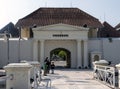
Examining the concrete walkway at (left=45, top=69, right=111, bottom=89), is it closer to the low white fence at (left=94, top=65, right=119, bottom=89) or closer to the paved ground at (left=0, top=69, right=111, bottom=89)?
the paved ground at (left=0, top=69, right=111, bottom=89)

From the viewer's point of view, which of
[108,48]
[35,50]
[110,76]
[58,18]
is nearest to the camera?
[110,76]

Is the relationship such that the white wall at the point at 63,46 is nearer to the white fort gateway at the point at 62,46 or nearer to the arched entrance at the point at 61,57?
the white fort gateway at the point at 62,46

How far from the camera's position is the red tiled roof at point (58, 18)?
5097 cm

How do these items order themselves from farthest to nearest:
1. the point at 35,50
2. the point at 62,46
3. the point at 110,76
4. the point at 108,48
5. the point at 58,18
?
1. the point at 58,18
2. the point at 62,46
3. the point at 108,48
4. the point at 35,50
5. the point at 110,76

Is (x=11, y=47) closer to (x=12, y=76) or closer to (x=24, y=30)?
(x=24, y=30)

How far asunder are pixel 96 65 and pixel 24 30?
2807cm

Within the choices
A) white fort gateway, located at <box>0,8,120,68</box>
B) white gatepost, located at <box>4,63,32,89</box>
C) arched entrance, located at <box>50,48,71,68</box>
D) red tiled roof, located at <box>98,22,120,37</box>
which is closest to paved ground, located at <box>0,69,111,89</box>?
white gatepost, located at <box>4,63,32,89</box>

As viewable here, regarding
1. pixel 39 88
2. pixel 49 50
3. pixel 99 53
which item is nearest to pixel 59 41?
pixel 49 50

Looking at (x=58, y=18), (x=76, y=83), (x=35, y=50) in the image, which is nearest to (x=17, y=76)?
(x=76, y=83)

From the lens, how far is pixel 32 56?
1870 inches

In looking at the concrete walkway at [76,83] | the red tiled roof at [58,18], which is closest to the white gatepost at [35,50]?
the red tiled roof at [58,18]

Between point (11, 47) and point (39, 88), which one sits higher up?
point (11, 47)

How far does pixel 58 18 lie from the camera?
5253 cm

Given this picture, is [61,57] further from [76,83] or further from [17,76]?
[17,76]
